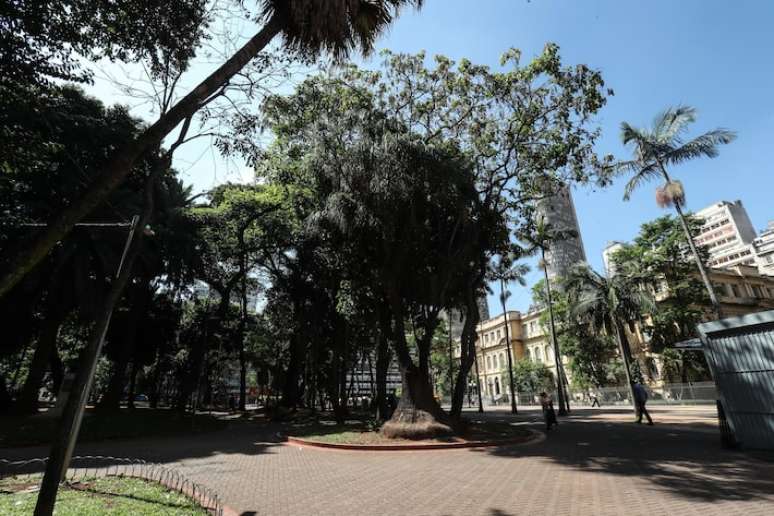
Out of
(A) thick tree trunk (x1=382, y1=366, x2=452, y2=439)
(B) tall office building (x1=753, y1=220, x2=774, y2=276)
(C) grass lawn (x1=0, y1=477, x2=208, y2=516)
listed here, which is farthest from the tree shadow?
(B) tall office building (x1=753, y1=220, x2=774, y2=276)

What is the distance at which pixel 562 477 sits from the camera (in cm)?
782

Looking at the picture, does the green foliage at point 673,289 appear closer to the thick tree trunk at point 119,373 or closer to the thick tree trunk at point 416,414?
the thick tree trunk at point 416,414

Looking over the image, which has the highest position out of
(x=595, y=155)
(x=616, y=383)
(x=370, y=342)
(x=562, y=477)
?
(x=595, y=155)

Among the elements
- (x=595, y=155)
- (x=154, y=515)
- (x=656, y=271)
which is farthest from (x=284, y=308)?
(x=656, y=271)

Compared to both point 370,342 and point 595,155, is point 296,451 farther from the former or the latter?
point 370,342

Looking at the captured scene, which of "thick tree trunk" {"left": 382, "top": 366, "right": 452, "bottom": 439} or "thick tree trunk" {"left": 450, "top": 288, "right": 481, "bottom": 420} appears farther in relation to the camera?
"thick tree trunk" {"left": 450, "top": 288, "right": 481, "bottom": 420}

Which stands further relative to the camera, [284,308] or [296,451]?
[284,308]

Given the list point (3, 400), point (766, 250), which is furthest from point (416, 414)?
point (766, 250)

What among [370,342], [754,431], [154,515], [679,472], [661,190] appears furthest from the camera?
[370,342]

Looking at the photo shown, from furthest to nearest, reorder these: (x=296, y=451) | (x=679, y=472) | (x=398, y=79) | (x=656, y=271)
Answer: (x=656, y=271) → (x=398, y=79) → (x=296, y=451) → (x=679, y=472)

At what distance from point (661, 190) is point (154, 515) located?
1971cm

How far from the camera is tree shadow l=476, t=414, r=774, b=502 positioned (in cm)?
664

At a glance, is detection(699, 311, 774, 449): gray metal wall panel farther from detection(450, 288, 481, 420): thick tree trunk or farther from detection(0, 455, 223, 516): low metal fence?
detection(0, 455, 223, 516): low metal fence

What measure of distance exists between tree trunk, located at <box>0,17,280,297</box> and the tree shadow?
30.3 ft
